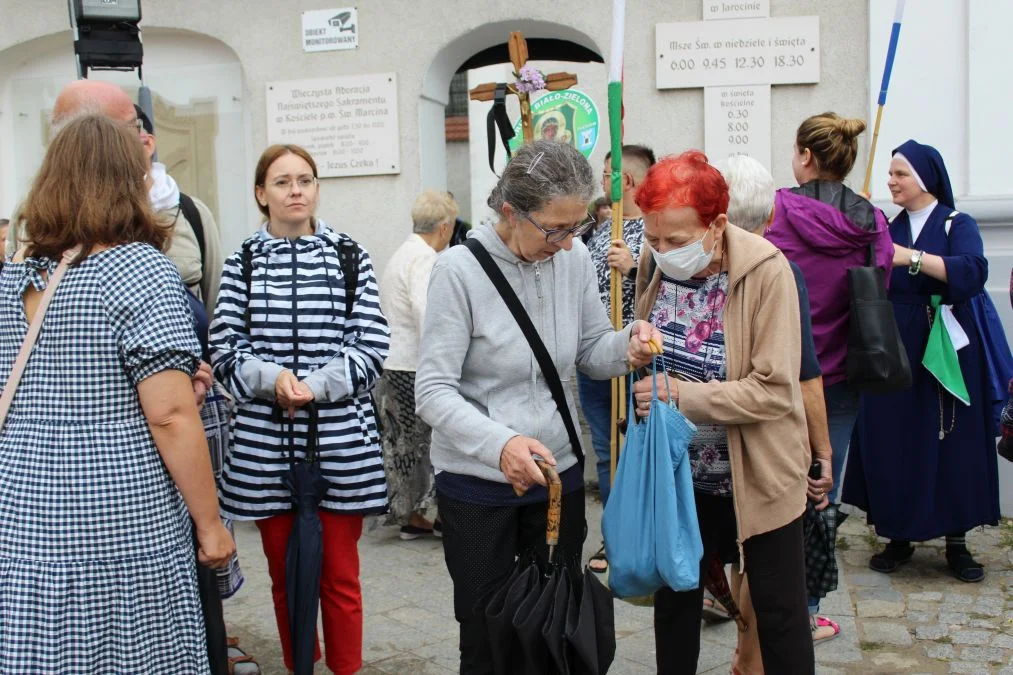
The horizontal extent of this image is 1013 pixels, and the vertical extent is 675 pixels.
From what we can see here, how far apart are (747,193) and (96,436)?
2.07 meters


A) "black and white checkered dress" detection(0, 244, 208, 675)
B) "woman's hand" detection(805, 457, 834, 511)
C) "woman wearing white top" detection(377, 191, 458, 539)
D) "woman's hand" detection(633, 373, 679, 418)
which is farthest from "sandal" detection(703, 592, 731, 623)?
"black and white checkered dress" detection(0, 244, 208, 675)

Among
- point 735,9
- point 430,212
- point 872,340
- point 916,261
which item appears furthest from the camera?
point 735,9

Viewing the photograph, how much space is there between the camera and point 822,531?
12.7 feet

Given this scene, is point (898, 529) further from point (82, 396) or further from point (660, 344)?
point (82, 396)

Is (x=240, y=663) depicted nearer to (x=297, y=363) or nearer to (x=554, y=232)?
(x=297, y=363)

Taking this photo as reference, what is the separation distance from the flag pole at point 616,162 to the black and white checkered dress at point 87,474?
1.42 metres

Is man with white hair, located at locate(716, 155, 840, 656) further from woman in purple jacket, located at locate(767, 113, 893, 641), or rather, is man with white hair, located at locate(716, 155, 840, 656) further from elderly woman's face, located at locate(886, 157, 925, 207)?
elderly woman's face, located at locate(886, 157, 925, 207)

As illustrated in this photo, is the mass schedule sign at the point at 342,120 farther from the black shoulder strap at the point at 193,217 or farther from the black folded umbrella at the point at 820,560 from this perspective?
the black folded umbrella at the point at 820,560

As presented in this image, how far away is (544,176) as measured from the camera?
287 cm

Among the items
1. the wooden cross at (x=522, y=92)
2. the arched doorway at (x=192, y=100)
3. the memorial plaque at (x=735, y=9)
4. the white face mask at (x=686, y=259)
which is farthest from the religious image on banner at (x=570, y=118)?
the white face mask at (x=686, y=259)

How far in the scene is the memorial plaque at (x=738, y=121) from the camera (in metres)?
6.50

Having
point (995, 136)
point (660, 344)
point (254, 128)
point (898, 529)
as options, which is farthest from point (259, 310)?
point (995, 136)

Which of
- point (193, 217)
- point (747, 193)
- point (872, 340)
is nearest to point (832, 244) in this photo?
point (872, 340)

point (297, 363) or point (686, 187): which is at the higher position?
point (686, 187)
